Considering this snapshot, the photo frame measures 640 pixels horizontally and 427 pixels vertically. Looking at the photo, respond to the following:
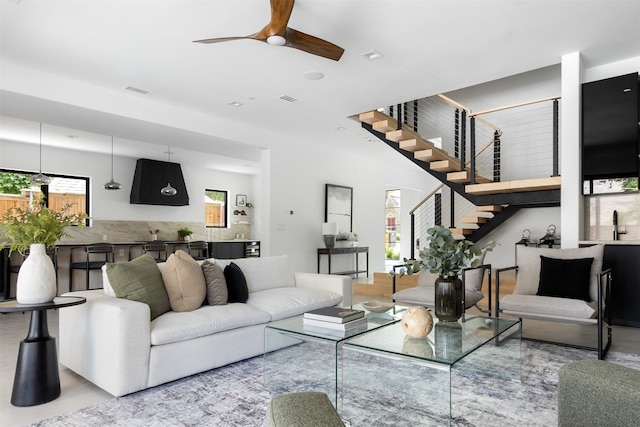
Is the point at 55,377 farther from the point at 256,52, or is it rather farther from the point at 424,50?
the point at 424,50

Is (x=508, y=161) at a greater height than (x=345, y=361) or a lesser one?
greater

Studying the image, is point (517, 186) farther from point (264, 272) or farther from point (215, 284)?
point (215, 284)

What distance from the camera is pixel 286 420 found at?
36.3 inches

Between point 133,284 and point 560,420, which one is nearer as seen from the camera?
point 560,420

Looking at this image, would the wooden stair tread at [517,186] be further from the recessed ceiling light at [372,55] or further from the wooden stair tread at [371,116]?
the recessed ceiling light at [372,55]

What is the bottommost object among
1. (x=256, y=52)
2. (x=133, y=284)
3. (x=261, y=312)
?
(x=261, y=312)

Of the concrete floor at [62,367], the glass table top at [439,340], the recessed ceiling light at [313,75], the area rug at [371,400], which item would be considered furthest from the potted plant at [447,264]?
the recessed ceiling light at [313,75]

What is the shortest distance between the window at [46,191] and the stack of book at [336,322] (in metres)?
6.63

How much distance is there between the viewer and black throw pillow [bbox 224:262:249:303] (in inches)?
148

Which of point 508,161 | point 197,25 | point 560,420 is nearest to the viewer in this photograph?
point 560,420

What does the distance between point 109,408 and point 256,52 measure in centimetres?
338

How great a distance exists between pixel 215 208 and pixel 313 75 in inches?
270

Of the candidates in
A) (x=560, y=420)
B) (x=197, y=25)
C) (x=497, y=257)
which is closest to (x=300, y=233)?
(x=497, y=257)

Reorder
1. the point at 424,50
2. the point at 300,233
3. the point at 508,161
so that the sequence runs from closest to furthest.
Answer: the point at 424,50 → the point at 508,161 → the point at 300,233
